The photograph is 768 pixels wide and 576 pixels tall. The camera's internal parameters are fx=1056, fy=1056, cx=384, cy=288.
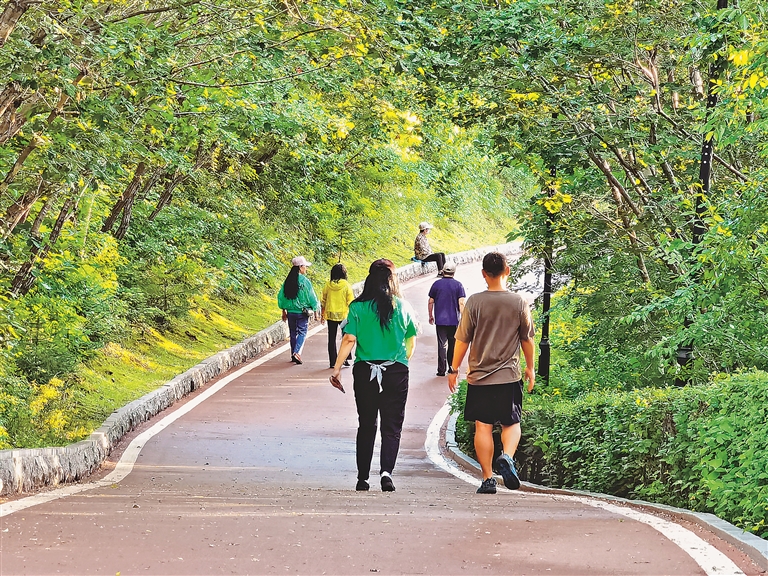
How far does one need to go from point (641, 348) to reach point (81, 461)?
674cm

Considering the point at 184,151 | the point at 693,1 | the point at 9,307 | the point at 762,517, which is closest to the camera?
the point at 762,517

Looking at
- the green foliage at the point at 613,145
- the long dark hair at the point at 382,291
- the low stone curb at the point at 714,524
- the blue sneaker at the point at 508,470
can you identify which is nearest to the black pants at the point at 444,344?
the green foliage at the point at 613,145

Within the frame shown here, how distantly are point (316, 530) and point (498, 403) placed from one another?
111 inches

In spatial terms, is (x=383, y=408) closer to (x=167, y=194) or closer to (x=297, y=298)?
(x=297, y=298)

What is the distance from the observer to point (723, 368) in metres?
11.3

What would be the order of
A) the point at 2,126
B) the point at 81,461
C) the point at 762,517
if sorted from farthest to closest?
the point at 2,126
the point at 81,461
the point at 762,517

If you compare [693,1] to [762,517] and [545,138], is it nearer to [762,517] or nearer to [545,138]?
[545,138]

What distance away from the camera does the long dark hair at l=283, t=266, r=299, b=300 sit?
18516 mm

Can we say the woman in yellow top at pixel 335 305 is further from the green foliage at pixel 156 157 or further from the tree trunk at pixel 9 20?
the tree trunk at pixel 9 20

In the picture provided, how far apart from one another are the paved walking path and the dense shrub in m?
0.49

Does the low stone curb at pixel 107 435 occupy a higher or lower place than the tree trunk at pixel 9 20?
lower

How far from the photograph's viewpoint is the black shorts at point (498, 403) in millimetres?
8688

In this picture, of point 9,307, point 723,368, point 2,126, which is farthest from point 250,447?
point 723,368

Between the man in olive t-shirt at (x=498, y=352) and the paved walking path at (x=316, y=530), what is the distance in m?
0.65
